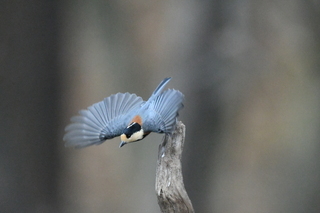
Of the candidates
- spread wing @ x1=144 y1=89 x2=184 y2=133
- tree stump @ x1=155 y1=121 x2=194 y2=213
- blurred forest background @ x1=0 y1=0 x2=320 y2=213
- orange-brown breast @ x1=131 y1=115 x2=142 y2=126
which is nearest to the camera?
tree stump @ x1=155 y1=121 x2=194 y2=213

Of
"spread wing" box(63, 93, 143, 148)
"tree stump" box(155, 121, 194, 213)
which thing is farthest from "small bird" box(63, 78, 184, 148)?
"tree stump" box(155, 121, 194, 213)

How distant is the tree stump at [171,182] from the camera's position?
3607 millimetres

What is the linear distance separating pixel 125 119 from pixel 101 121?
18 centimetres

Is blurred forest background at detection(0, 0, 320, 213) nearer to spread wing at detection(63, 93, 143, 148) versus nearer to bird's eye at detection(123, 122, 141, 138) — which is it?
spread wing at detection(63, 93, 143, 148)

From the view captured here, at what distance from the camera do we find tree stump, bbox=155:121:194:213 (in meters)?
3.61

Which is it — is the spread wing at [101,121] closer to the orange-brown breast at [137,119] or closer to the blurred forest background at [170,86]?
the orange-brown breast at [137,119]

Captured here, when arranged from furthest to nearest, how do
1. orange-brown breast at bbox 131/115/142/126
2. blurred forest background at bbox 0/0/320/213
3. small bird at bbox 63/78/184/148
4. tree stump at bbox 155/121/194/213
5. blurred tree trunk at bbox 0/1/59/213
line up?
1. blurred forest background at bbox 0/0/320/213
2. blurred tree trunk at bbox 0/1/59/213
3. orange-brown breast at bbox 131/115/142/126
4. small bird at bbox 63/78/184/148
5. tree stump at bbox 155/121/194/213

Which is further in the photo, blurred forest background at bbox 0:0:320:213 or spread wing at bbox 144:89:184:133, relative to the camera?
blurred forest background at bbox 0:0:320:213

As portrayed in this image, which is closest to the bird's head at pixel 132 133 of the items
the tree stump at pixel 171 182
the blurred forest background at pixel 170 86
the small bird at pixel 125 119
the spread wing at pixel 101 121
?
the small bird at pixel 125 119

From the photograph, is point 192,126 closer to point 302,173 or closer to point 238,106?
point 238,106

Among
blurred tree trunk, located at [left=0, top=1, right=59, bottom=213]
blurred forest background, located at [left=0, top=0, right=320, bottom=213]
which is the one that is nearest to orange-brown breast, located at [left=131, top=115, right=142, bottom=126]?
blurred forest background, located at [left=0, top=0, right=320, bottom=213]

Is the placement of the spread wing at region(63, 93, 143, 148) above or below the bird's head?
above

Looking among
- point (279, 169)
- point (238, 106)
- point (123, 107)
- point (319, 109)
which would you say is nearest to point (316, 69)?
point (319, 109)

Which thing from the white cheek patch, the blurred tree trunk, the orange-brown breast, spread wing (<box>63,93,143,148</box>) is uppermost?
the blurred tree trunk
